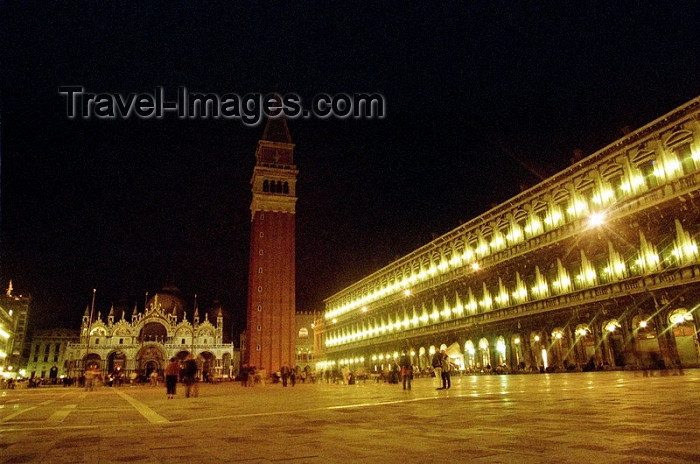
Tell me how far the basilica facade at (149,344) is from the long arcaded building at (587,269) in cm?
6084

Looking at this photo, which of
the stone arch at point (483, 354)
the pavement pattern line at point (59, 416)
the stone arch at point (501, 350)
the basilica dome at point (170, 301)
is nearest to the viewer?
the pavement pattern line at point (59, 416)

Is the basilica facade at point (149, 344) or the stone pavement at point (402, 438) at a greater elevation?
the basilica facade at point (149, 344)

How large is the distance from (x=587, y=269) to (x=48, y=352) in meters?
118

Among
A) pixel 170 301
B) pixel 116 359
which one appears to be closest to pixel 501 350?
pixel 116 359

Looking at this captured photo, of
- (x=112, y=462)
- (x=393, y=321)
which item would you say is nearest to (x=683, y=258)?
(x=112, y=462)

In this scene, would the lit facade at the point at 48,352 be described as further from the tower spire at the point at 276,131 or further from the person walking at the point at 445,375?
the person walking at the point at 445,375

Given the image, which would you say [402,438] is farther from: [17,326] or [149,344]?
[17,326]

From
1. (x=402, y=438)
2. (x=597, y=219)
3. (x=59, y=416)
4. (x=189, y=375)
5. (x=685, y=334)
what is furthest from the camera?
(x=597, y=219)

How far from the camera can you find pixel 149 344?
9662 centimetres

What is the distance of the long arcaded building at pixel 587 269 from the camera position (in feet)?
88.8

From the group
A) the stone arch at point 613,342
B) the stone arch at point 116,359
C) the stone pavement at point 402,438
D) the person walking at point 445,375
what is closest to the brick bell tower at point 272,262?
the stone arch at point 116,359

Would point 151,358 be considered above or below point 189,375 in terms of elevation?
above

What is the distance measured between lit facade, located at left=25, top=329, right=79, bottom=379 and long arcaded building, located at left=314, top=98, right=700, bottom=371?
9418 centimetres

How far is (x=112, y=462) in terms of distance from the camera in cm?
500
